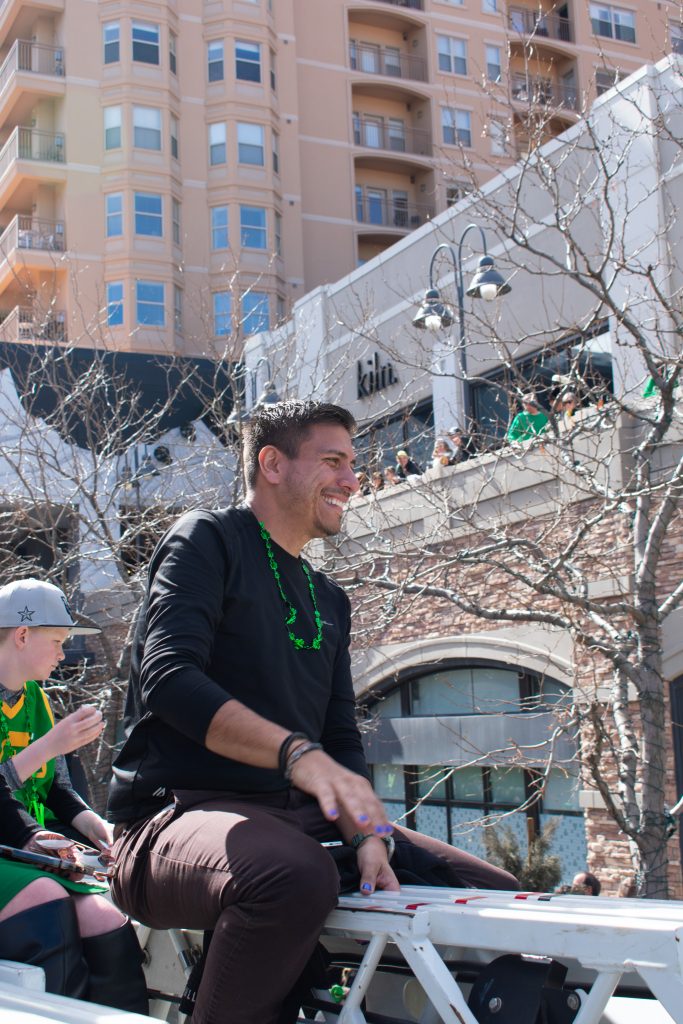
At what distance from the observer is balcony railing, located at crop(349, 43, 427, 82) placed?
140ft

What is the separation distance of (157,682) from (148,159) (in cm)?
3833

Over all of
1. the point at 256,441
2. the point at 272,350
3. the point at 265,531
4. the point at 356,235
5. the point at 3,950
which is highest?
the point at 356,235

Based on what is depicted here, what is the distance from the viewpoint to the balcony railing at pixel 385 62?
42.7 m

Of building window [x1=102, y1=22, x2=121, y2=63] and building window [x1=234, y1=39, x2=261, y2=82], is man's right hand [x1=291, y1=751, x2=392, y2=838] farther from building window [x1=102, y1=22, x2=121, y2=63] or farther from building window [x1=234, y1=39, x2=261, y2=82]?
building window [x1=234, y1=39, x2=261, y2=82]

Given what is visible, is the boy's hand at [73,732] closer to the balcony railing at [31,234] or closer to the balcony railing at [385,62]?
the balcony railing at [31,234]

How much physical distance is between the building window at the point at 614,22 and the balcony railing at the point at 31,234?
21.2m

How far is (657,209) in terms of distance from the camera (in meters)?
18.6

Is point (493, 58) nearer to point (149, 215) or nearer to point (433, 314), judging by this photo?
point (149, 215)

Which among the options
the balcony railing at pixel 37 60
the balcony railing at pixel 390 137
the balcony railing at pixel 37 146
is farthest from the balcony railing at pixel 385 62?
the balcony railing at pixel 37 146

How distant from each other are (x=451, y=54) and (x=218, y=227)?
38.7 feet

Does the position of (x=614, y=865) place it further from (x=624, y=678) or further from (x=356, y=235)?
(x=356, y=235)

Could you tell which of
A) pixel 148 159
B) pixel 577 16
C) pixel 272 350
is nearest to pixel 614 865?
pixel 272 350

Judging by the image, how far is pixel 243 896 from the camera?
2.50 m

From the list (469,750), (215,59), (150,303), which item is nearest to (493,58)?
(215,59)
